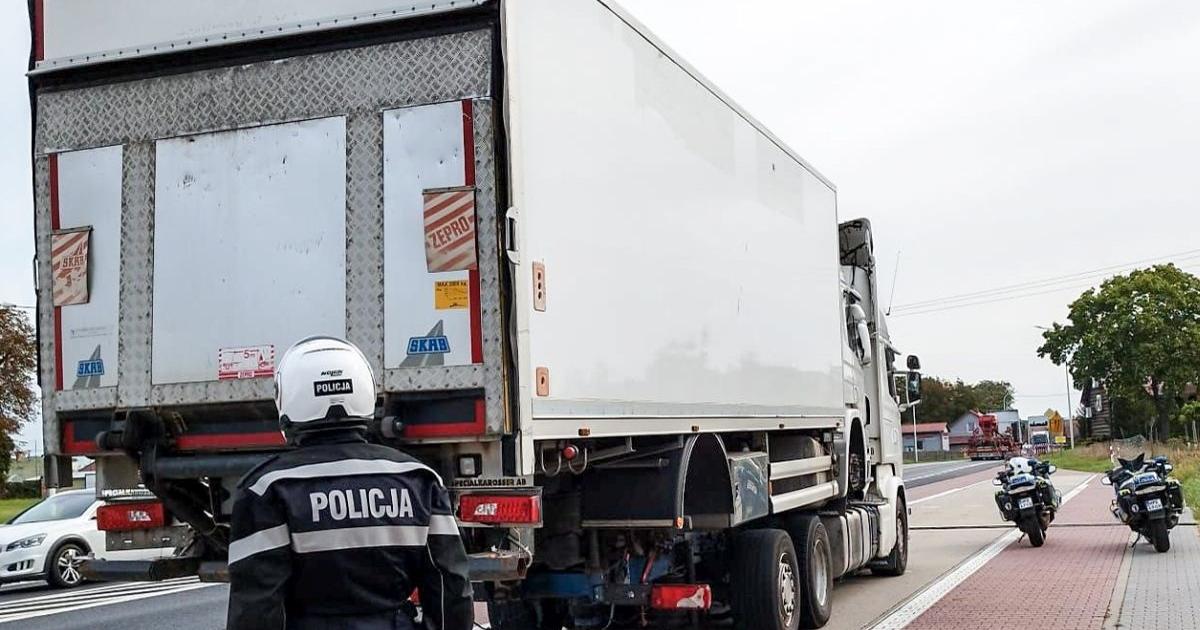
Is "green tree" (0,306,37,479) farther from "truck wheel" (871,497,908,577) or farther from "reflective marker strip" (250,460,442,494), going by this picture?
"reflective marker strip" (250,460,442,494)

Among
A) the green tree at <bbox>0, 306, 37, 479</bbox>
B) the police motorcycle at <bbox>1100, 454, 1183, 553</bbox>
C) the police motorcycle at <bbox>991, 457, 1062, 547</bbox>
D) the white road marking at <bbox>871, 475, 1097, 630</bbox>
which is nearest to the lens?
the white road marking at <bbox>871, 475, 1097, 630</bbox>

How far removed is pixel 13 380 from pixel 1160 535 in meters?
48.4

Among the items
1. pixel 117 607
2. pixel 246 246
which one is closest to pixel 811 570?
pixel 246 246

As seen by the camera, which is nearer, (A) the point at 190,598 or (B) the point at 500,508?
(B) the point at 500,508

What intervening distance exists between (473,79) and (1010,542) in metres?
13.9

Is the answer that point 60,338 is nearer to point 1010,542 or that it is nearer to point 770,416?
point 770,416

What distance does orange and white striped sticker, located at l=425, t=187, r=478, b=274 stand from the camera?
6.11m

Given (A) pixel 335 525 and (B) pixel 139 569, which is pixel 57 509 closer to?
(B) pixel 139 569

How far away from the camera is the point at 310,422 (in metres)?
3.52

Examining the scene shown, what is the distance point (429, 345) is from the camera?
242 inches

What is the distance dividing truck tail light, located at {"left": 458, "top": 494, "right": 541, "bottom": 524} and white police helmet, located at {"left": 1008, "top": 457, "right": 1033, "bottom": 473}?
12.2m

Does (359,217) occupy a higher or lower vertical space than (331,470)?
higher

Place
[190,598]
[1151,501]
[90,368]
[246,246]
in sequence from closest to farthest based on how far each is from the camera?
[246,246] → [90,368] → [190,598] → [1151,501]

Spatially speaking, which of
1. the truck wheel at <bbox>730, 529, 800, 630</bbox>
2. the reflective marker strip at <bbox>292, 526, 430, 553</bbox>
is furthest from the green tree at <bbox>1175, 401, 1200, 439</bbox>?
the reflective marker strip at <bbox>292, 526, 430, 553</bbox>
